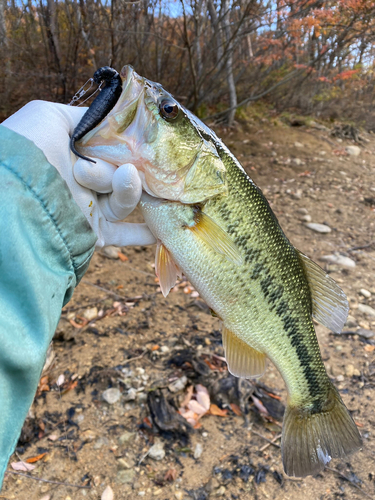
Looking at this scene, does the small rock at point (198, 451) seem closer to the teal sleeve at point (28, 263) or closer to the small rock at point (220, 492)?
the small rock at point (220, 492)

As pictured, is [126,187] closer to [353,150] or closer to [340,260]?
[340,260]

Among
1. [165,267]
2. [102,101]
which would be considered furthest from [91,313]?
[102,101]

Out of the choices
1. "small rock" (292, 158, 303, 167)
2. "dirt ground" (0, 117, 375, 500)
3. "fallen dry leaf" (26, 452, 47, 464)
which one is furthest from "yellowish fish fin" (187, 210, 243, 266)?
"small rock" (292, 158, 303, 167)

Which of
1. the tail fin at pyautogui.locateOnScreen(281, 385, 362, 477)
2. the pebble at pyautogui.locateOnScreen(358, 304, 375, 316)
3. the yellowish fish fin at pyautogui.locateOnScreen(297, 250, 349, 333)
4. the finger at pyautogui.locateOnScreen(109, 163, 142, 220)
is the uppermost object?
the finger at pyautogui.locateOnScreen(109, 163, 142, 220)

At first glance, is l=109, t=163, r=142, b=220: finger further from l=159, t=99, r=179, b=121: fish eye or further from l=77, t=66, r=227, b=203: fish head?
l=159, t=99, r=179, b=121: fish eye

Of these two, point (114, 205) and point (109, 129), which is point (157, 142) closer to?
point (109, 129)

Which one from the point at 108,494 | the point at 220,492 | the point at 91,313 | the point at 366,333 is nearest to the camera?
the point at 108,494

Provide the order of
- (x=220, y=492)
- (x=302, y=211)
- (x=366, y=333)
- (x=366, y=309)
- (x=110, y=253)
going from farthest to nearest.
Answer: (x=302, y=211), (x=110, y=253), (x=366, y=309), (x=366, y=333), (x=220, y=492)

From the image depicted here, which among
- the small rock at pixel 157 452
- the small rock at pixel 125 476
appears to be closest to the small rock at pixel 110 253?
the small rock at pixel 157 452
